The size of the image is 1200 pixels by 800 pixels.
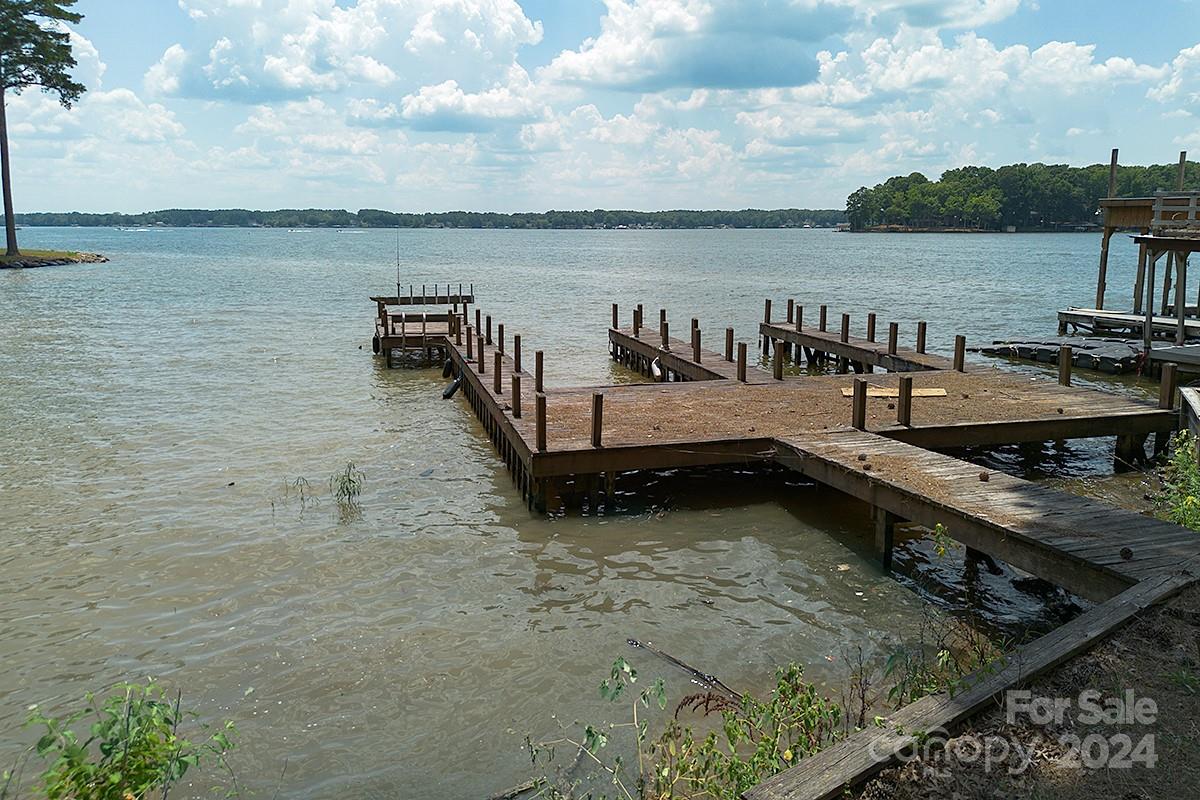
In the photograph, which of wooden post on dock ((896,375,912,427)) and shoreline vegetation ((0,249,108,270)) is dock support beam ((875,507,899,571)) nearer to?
wooden post on dock ((896,375,912,427))

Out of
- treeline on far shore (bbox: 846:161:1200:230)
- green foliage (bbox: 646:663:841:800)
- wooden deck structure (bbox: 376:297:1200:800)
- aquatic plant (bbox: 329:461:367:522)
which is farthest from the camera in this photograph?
treeline on far shore (bbox: 846:161:1200:230)

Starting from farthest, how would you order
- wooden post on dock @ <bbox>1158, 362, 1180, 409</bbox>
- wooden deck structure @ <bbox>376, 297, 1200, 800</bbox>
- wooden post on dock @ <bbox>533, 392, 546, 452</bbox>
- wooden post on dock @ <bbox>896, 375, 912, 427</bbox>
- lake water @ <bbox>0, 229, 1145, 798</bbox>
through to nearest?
wooden post on dock @ <bbox>1158, 362, 1180, 409</bbox>, wooden post on dock @ <bbox>896, 375, 912, 427</bbox>, wooden post on dock @ <bbox>533, 392, 546, 452</bbox>, lake water @ <bbox>0, 229, 1145, 798</bbox>, wooden deck structure @ <bbox>376, 297, 1200, 800</bbox>

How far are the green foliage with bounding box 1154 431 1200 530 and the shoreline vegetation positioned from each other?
8037cm

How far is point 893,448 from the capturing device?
1250 cm

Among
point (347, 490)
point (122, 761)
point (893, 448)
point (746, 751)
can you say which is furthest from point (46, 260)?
point (746, 751)

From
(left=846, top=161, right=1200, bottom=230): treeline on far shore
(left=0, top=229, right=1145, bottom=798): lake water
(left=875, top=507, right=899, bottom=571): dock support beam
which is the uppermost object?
(left=846, top=161, right=1200, bottom=230): treeline on far shore

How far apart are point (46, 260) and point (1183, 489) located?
86432 mm

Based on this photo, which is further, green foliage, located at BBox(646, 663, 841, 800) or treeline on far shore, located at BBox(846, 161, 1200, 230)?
treeline on far shore, located at BBox(846, 161, 1200, 230)

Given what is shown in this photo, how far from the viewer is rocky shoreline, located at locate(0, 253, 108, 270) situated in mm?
71688

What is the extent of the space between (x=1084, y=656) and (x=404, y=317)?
25.5 meters

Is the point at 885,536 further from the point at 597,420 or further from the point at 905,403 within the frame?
the point at 597,420

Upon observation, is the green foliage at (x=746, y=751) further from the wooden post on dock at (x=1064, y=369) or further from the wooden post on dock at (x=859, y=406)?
the wooden post on dock at (x=1064, y=369)

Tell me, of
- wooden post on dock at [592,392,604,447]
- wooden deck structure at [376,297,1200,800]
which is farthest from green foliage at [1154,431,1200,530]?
wooden post on dock at [592,392,604,447]

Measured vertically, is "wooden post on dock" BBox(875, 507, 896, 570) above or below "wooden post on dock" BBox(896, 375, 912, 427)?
below
